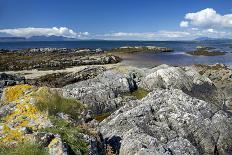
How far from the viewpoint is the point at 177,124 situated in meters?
18.9

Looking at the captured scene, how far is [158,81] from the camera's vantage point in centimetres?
3612

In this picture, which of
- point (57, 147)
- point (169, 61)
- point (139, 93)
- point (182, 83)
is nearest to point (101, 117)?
point (139, 93)

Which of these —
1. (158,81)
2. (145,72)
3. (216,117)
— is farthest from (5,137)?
(145,72)

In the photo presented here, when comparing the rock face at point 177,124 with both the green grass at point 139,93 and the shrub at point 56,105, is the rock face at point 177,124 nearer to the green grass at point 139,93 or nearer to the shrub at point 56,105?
the shrub at point 56,105

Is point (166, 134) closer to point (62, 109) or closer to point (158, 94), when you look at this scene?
point (158, 94)

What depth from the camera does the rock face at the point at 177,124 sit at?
17.0m

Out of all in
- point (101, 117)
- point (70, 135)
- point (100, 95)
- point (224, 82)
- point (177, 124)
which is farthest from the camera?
point (224, 82)

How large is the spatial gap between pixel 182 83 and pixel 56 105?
26.1 meters

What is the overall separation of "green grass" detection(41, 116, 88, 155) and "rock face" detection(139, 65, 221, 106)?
2405 cm

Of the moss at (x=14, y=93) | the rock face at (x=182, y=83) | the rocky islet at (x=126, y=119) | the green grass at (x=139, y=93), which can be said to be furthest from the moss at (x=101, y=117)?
the rock face at (x=182, y=83)

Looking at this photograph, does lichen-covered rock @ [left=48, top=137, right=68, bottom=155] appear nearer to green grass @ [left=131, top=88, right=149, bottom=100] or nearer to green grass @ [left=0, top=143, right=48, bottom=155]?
green grass @ [left=0, top=143, right=48, bottom=155]

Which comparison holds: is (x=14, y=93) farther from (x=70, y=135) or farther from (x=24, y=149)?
(x=24, y=149)

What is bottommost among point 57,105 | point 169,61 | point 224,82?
point 169,61

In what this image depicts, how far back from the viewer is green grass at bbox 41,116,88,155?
9.90 m
